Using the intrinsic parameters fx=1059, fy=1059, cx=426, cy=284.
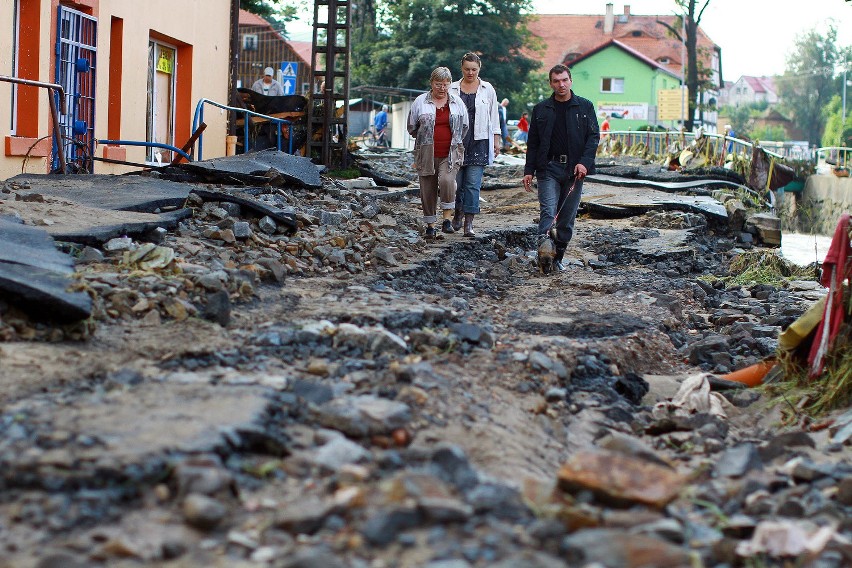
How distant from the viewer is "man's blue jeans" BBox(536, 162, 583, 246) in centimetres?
866

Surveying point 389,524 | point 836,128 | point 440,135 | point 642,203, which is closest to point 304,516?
point 389,524

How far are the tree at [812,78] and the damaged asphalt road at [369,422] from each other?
369 ft

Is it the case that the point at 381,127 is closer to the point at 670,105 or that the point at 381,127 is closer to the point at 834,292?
the point at 670,105

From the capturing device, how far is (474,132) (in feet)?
31.5

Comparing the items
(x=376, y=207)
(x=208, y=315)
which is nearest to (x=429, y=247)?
(x=376, y=207)

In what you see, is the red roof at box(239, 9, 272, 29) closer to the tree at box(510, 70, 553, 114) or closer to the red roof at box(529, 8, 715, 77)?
the tree at box(510, 70, 553, 114)

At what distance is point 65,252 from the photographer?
19.4 ft

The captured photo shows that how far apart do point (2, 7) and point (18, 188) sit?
3.52 meters

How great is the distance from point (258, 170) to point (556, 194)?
134 inches

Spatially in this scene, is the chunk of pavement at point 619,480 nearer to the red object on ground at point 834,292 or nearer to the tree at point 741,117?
the red object on ground at point 834,292

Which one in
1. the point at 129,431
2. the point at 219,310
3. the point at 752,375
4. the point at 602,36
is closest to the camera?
the point at 129,431

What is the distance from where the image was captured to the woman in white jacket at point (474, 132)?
9617mm

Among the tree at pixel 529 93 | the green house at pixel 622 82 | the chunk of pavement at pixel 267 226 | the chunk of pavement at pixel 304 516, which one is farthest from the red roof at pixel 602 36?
the chunk of pavement at pixel 304 516

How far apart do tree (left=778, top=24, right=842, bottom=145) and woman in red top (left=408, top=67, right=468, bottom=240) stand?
4307 inches
